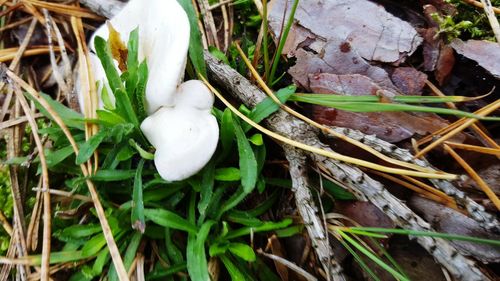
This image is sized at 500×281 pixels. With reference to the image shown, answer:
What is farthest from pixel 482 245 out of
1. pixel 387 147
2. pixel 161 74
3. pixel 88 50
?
pixel 88 50

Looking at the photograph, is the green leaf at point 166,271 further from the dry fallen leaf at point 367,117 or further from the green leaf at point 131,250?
the dry fallen leaf at point 367,117

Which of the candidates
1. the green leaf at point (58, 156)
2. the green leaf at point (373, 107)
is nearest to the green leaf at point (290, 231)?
the green leaf at point (373, 107)

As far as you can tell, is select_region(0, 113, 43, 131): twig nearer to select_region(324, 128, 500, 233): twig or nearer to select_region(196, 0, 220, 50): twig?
select_region(196, 0, 220, 50): twig

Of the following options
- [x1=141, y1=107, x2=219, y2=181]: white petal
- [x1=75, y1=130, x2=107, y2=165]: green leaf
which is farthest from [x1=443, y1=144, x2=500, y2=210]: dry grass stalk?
[x1=75, y1=130, x2=107, y2=165]: green leaf

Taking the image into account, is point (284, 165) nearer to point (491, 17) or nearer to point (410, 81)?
point (410, 81)

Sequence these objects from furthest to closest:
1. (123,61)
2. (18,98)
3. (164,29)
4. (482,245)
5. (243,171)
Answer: (18,98), (123,61), (164,29), (243,171), (482,245)

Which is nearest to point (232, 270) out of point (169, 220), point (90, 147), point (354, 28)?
point (169, 220)

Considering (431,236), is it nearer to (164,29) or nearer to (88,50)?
(164,29)
